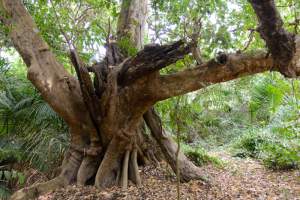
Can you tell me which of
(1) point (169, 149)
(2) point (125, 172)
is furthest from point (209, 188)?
(2) point (125, 172)

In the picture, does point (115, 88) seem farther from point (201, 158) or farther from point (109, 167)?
point (201, 158)

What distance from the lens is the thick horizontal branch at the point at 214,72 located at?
150 inches

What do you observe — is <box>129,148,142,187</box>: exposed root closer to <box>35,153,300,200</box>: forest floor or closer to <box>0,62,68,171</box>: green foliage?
<box>35,153,300,200</box>: forest floor

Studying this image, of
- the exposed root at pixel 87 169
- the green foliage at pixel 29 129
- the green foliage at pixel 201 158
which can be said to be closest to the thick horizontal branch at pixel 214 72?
the exposed root at pixel 87 169

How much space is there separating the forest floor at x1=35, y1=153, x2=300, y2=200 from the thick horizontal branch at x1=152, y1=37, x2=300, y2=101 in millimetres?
1379

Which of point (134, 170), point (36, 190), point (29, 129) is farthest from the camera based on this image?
point (29, 129)

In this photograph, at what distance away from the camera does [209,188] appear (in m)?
5.10

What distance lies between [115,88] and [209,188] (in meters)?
1.99

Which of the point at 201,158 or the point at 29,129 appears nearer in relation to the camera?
the point at 29,129

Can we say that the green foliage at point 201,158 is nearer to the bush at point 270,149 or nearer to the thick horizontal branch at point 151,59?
the bush at point 270,149

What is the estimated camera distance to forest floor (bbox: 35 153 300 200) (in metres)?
4.73

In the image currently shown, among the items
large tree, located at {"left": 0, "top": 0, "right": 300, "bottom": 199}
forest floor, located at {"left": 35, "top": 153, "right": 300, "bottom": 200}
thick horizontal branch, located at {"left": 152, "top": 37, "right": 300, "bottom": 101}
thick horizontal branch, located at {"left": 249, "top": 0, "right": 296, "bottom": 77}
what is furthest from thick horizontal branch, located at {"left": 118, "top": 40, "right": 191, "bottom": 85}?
forest floor, located at {"left": 35, "top": 153, "right": 300, "bottom": 200}

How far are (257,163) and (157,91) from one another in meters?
3.93

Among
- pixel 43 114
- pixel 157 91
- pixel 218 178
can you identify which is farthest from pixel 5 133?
pixel 218 178
